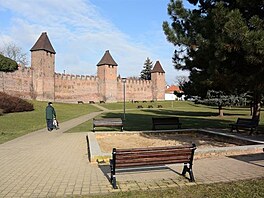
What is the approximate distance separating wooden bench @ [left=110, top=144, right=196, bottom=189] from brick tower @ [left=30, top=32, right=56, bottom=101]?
172ft

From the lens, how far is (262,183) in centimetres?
579

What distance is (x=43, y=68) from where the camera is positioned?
2277 inches

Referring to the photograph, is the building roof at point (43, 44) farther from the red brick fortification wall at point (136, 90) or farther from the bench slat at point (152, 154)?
the bench slat at point (152, 154)

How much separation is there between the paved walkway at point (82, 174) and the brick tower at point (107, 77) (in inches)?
2401

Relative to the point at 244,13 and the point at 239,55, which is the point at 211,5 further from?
the point at 239,55

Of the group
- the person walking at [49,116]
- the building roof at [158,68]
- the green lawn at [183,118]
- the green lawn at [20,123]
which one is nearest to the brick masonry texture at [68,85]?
the building roof at [158,68]

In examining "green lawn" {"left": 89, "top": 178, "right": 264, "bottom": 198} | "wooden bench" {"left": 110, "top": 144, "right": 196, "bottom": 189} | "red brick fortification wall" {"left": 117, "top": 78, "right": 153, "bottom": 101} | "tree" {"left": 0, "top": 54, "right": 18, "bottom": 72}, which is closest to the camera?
"green lawn" {"left": 89, "top": 178, "right": 264, "bottom": 198}

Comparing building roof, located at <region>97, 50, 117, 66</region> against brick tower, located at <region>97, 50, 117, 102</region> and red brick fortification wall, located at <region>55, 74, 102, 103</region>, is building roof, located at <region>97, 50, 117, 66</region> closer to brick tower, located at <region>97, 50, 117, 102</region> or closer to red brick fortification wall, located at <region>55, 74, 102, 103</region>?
brick tower, located at <region>97, 50, 117, 102</region>

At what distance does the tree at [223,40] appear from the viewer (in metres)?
6.93

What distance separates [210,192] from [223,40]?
3.74 meters

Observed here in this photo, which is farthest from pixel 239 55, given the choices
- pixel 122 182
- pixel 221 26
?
pixel 122 182

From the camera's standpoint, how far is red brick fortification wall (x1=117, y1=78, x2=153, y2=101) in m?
75.1

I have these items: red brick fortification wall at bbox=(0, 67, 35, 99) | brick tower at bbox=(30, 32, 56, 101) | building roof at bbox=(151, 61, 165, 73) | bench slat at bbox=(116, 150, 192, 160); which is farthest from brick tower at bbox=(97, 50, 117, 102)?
bench slat at bbox=(116, 150, 192, 160)

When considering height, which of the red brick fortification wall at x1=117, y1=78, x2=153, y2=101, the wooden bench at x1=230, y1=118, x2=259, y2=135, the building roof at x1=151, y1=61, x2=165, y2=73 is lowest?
the wooden bench at x1=230, y1=118, x2=259, y2=135
